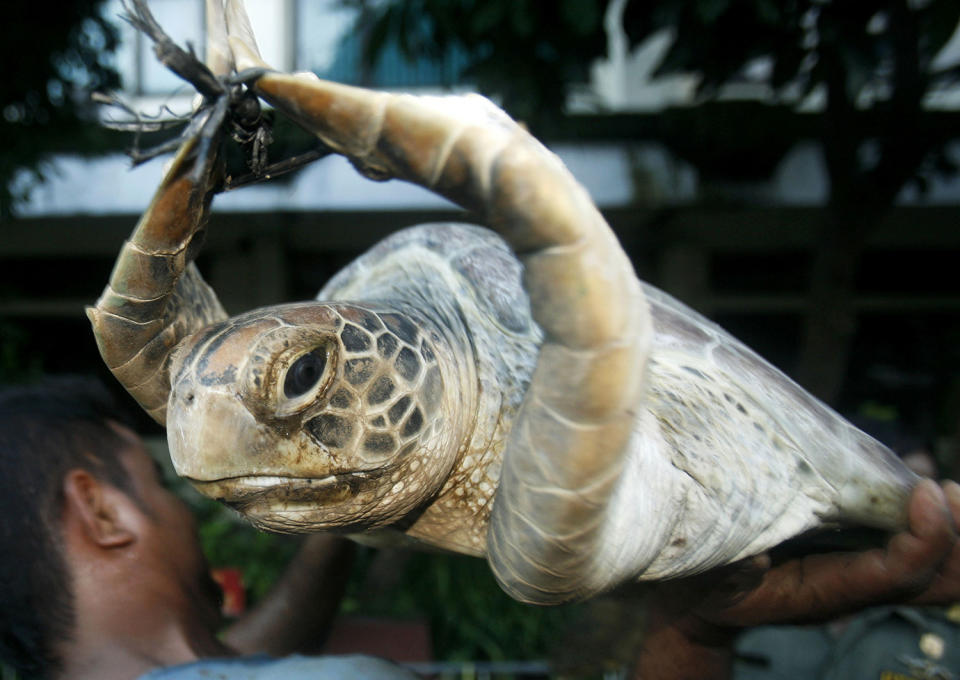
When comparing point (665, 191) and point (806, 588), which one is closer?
point (806, 588)

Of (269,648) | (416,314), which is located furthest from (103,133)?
(416,314)

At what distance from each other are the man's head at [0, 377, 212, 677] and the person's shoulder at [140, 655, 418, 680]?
0.20 meters

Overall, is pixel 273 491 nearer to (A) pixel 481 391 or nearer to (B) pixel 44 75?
(A) pixel 481 391

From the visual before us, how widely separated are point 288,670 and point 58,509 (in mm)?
364

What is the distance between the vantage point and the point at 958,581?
790 millimetres

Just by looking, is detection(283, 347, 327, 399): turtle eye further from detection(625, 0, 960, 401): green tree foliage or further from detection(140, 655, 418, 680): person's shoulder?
detection(625, 0, 960, 401): green tree foliage

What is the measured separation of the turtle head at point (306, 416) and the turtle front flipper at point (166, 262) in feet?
0.18

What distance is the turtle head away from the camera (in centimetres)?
51

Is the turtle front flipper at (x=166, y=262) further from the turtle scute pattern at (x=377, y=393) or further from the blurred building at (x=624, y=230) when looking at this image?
the blurred building at (x=624, y=230)

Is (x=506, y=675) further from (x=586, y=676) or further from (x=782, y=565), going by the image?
(x=782, y=565)

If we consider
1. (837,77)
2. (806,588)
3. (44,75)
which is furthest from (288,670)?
(44,75)

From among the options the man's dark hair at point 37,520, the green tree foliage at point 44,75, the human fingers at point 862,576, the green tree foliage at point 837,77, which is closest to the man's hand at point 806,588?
the human fingers at point 862,576

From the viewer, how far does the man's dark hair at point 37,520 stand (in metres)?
0.85

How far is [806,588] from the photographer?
78cm
